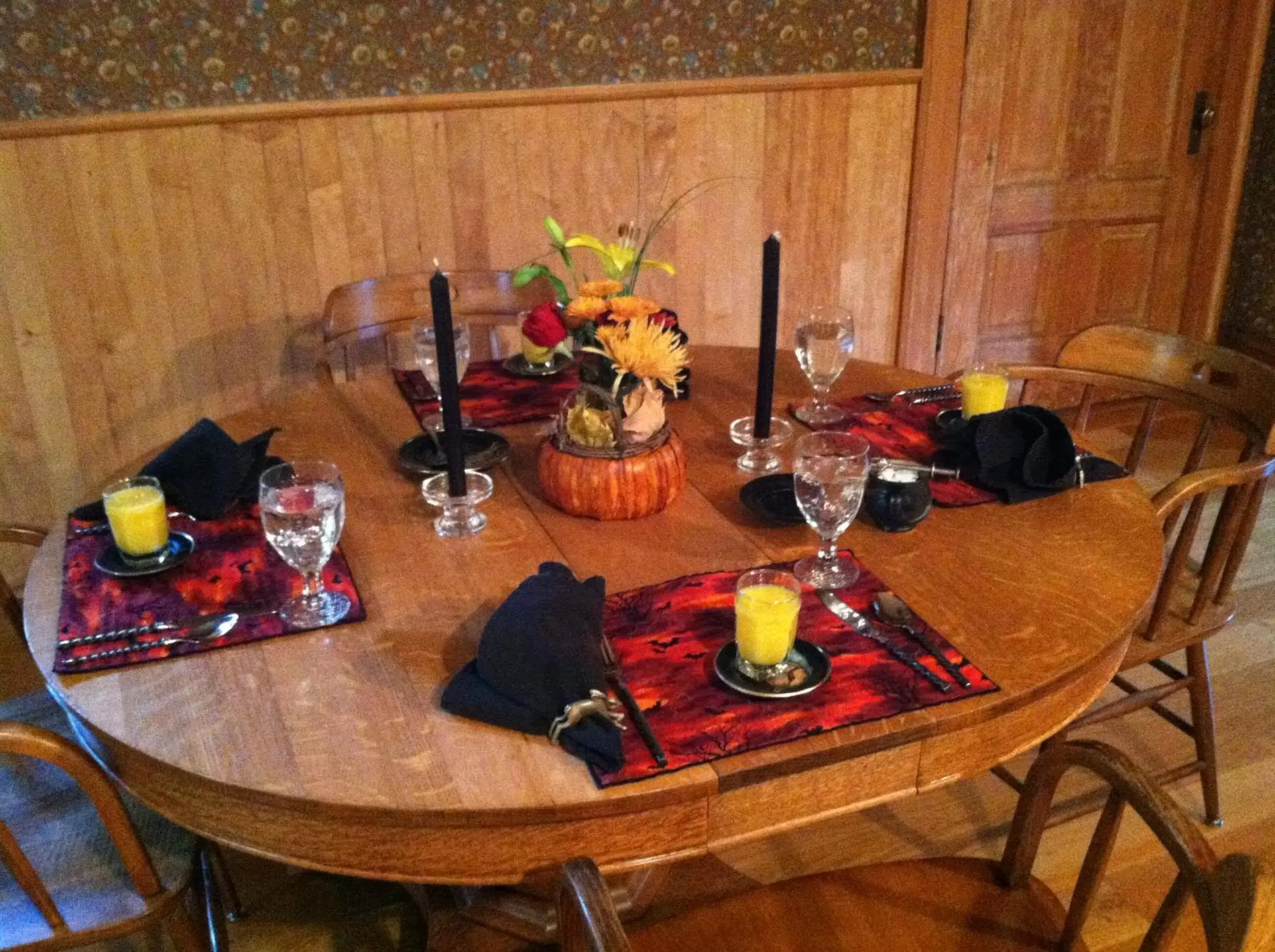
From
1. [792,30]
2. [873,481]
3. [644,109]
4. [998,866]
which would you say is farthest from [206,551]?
[792,30]

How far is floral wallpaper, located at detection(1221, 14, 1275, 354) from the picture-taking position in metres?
3.91

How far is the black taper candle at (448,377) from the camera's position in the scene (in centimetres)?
137

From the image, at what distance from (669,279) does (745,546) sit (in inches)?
74.3

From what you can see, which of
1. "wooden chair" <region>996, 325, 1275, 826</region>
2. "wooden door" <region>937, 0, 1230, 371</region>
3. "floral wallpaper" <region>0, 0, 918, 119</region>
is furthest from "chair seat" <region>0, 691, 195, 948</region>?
"wooden door" <region>937, 0, 1230, 371</region>

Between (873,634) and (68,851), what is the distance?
3.33 feet

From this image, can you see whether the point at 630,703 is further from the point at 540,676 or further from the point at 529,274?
the point at 529,274

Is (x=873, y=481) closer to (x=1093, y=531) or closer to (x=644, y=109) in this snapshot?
(x=1093, y=531)

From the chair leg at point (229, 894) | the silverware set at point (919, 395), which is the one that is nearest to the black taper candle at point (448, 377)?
the silverware set at point (919, 395)

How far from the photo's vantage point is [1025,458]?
153 cm

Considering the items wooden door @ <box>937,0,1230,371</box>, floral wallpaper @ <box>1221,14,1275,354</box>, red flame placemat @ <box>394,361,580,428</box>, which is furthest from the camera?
floral wallpaper @ <box>1221,14,1275,354</box>

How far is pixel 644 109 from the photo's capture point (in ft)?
9.73

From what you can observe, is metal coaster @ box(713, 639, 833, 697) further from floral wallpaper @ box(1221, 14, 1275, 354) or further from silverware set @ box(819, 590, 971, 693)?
floral wallpaper @ box(1221, 14, 1275, 354)

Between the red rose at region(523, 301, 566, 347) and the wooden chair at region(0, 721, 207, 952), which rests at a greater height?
the red rose at region(523, 301, 566, 347)

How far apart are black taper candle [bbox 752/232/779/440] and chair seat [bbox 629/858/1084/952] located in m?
0.66
